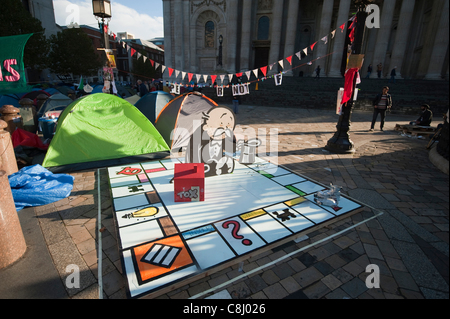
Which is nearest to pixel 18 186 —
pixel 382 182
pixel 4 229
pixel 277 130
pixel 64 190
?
pixel 64 190

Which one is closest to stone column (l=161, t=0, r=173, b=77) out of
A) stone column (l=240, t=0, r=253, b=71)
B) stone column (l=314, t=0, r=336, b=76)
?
stone column (l=240, t=0, r=253, b=71)

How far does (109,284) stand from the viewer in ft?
8.14

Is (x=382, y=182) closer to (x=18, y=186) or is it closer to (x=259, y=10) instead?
(x=18, y=186)

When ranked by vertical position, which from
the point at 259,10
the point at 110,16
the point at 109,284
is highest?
the point at 259,10

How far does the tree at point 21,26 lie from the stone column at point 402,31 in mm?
28616

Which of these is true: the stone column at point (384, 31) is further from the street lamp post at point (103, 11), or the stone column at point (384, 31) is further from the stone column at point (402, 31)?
the street lamp post at point (103, 11)

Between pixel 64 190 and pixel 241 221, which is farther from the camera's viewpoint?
pixel 64 190

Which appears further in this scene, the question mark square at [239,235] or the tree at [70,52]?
the tree at [70,52]

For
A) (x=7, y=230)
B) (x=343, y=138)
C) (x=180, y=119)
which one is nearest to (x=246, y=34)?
(x=343, y=138)

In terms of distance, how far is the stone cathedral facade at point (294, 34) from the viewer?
19.5 metres

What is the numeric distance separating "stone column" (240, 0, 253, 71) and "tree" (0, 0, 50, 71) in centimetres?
1763

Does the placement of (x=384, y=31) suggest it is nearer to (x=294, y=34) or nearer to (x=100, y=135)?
(x=294, y=34)

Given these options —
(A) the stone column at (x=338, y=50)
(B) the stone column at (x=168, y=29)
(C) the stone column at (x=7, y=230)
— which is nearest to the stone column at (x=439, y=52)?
(A) the stone column at (x=338, y=50)

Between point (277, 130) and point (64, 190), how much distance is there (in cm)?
811
